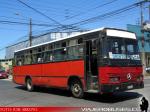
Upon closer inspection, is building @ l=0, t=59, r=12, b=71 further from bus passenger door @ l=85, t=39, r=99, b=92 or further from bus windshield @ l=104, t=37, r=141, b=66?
bus windshield @ l=104, t=37, r=141, b=66

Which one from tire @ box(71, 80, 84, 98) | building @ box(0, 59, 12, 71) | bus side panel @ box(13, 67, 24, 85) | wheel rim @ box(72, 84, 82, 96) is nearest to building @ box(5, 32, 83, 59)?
building @ box(0, 59, 12, 71)

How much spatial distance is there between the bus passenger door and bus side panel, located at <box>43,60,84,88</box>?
0.33 meters

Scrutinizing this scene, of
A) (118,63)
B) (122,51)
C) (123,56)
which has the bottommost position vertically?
(118,63)

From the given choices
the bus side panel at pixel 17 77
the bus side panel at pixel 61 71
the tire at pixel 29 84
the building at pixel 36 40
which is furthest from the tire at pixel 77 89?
the building at pixel 36 40

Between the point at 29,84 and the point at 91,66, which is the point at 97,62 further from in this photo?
the point at 29,84

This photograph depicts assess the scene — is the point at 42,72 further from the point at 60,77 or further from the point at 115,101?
the point at 115,101

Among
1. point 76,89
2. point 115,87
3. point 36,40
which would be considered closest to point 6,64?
point 36,40

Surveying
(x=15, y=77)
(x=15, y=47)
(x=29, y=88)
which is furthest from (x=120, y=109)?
(x=15, y=47)

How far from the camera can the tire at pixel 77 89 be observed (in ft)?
48.4

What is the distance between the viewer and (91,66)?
14219 mm

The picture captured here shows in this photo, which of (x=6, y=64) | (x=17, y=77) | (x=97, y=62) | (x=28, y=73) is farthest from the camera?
(x=6, y=64)

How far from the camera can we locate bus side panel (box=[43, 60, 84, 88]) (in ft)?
48.7

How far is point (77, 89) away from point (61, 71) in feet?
5.75

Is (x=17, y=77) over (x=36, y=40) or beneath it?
beneath
